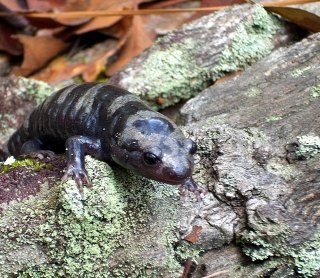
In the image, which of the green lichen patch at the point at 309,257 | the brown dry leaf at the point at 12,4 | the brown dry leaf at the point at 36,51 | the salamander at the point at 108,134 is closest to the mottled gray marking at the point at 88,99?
the salamander at the point at 108,134

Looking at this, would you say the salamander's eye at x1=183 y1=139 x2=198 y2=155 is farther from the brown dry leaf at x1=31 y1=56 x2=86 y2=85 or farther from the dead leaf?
the dead leaf

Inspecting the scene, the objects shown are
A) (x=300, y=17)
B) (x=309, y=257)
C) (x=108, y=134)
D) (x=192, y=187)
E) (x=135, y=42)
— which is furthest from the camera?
(x=135, y=42)

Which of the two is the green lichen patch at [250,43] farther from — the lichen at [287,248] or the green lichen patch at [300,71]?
the lichen at [287,248]

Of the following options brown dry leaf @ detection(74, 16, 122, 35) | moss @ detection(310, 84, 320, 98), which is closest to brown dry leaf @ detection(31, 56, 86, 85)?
brown dry leaf @ detection(74, 16, 122, 35)

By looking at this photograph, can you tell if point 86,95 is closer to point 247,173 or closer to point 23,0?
point 247,173

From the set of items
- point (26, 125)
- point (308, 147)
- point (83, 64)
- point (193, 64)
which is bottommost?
point (26, 125)

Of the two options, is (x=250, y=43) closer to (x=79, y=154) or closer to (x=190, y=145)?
(x=190, y=145)

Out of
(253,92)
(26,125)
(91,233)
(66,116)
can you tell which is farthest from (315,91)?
(26,125)
